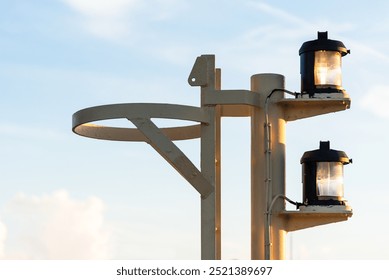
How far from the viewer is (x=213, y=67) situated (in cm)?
1284

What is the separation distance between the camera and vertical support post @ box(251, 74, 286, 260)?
1322 cm

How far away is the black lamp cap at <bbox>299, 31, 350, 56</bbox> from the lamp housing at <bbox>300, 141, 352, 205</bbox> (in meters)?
1.20

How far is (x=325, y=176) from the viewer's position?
13227mm

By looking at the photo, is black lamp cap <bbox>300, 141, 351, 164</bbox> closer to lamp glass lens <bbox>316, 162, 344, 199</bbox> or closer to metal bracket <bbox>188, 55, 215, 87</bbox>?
lamp glass lens <bbox>316, 162, 344, 199</bbox>

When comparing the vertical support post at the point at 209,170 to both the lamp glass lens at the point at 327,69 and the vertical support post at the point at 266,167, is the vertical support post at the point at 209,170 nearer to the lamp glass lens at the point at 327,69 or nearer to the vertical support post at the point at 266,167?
the vertical support post at the point at 266,167

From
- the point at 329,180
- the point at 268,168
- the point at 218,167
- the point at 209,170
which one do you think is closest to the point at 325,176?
the point at 329,180

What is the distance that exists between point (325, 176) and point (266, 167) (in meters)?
0.75

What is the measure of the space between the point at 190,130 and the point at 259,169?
156cm

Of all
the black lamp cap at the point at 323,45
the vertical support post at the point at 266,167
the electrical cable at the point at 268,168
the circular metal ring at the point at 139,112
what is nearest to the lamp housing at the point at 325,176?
the vertical support post at the point at 266,167

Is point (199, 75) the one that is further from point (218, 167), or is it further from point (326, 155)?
point (326, 155)

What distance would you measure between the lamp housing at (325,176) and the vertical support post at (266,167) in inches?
14.2

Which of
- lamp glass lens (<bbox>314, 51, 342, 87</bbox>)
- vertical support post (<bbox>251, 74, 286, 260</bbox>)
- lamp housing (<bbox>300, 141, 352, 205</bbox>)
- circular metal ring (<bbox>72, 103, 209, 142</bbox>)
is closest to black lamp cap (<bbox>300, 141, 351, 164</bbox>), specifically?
lamp housing (<bbox>300, 141, 352, 205</bbox>)

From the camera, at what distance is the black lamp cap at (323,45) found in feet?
44.0

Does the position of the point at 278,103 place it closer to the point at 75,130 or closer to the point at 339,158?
the point at 339,158
